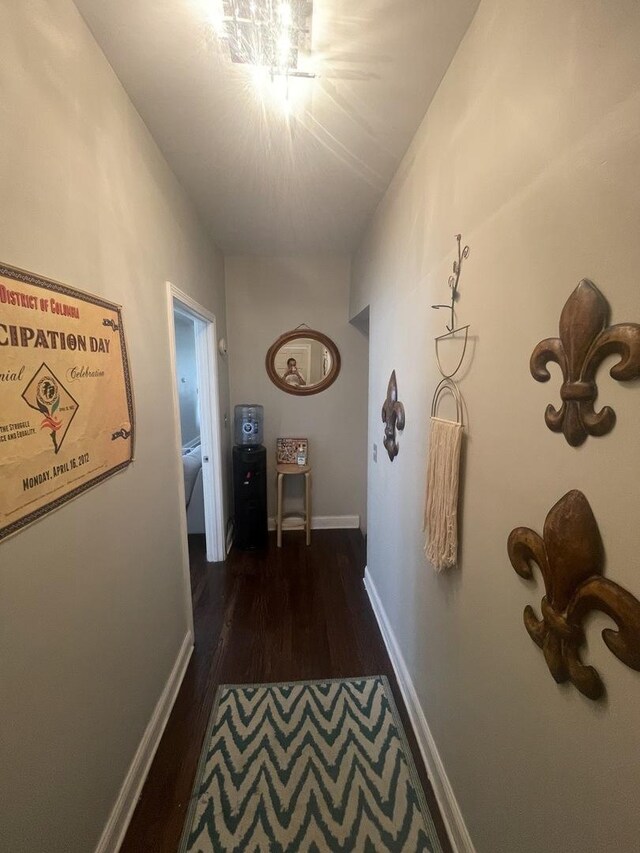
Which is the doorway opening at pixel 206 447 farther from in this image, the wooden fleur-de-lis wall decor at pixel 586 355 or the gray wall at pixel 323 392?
the wooden fleur-de-lis wall decor at pixel 586 355

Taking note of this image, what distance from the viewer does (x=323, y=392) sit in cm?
318

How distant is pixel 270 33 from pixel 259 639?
264 cm

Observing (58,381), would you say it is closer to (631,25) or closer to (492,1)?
(631,25)

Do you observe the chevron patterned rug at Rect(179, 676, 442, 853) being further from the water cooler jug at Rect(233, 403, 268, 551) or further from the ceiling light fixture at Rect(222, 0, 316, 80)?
the ceiling light fixture at Rect(222, 0, 316, 80)

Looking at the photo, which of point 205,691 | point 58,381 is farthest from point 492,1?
point 205,691

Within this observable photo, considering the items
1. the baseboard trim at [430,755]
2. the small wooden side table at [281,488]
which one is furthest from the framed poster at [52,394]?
the small wooden side table at [281,488]

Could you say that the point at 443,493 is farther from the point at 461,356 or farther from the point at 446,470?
the point at 461,356

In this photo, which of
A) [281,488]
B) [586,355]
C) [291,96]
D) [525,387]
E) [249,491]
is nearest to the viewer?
[586,355]

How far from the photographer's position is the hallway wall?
54 cm

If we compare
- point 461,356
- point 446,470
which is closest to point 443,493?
point 446,470

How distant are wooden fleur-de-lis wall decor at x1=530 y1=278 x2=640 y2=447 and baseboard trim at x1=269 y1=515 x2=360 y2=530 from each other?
9.45 feet

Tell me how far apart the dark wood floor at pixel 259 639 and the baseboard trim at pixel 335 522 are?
0.87 ft

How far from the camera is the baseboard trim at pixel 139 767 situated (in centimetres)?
107

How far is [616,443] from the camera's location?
0.55 metres
